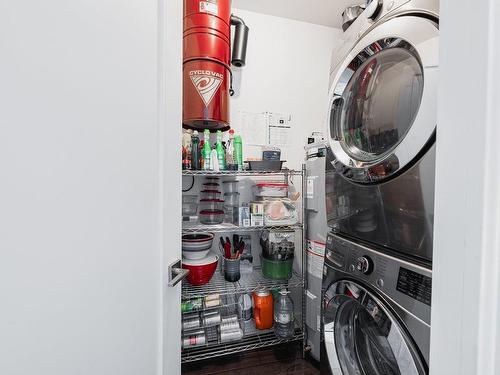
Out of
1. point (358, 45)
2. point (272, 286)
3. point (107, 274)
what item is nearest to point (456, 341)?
point (107, 274)

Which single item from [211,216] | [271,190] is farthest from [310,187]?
[211,216]

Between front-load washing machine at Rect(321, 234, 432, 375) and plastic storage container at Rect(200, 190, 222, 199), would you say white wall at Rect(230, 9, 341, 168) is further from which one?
front-load washing machine at Rect(321, 234, 432, 375)

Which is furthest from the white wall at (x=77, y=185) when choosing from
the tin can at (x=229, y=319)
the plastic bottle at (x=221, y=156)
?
the tin can at (x=229, y=319)

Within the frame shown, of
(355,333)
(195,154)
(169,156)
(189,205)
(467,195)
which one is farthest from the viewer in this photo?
(189,205)

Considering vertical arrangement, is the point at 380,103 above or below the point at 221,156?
above

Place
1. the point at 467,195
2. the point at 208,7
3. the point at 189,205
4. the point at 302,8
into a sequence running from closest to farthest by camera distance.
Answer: the point at 467,195 → the point at 208,7 → the point at 189,205 → the point at 302,8

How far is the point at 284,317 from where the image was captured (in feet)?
5.11

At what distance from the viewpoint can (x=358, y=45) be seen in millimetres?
875

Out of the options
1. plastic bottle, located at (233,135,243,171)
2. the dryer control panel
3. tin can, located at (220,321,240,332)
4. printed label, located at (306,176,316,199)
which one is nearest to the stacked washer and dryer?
the dryer control panel

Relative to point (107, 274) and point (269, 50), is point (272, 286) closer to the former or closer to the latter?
point (107, 274)

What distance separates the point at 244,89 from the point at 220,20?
0.51 m

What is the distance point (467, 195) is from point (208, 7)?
5.21 feet

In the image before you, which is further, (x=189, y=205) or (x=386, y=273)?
(x=189, y=205)

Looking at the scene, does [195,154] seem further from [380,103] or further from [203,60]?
[380,103]
